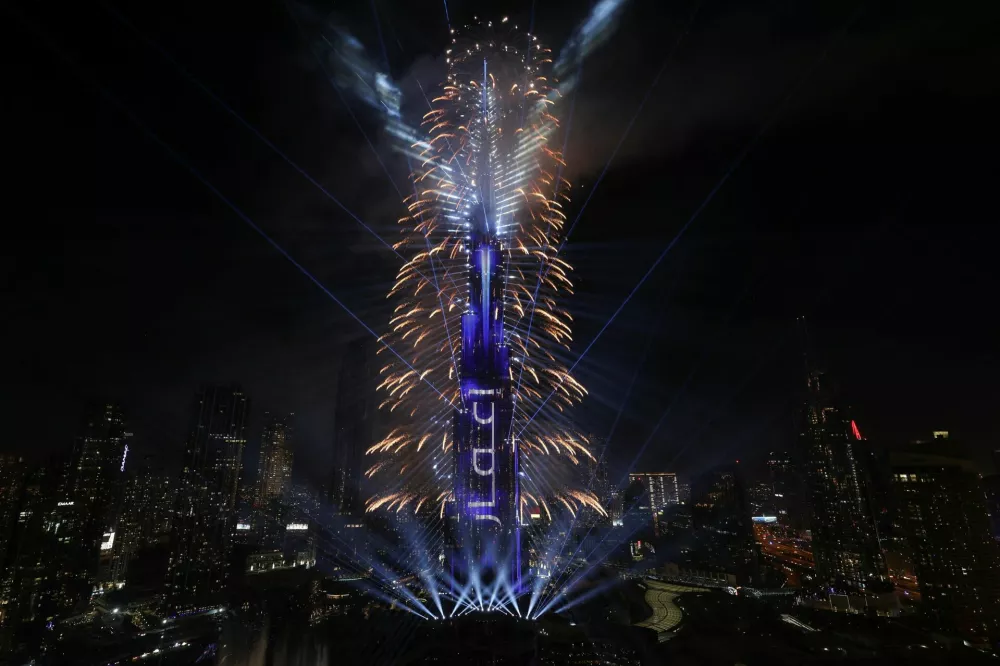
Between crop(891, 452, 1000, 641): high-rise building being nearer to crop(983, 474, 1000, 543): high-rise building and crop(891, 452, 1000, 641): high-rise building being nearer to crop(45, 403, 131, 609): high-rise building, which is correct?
crop(983, 474, 1000, 543): high-rise building

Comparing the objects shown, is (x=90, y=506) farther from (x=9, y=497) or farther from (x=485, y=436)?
(x=485, y=436)

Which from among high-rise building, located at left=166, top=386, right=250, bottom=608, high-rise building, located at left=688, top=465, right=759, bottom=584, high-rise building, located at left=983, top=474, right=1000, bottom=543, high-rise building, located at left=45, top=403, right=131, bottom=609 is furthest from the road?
high-rise building, located at left=45, top=403, right=131, bottom=609

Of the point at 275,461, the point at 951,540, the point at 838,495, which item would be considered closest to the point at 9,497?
the point at 275,461

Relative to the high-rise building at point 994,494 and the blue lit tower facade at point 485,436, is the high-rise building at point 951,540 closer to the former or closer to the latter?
the high-rise building at point 994,494

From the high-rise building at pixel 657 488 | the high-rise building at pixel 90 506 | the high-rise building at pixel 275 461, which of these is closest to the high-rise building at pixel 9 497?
the high-rise building at pixel 90 506

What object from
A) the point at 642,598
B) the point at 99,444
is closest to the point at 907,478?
the point at 642,598

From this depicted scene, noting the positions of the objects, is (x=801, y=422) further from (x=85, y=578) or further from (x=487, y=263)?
(x=85, y=578)

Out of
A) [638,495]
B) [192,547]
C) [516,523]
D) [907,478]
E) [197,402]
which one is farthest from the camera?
[638,495]
